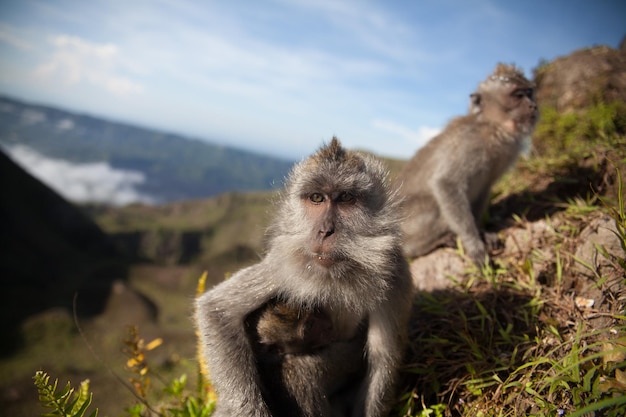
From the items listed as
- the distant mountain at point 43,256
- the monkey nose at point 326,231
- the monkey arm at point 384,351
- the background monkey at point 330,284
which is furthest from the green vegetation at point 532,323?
the distant mountain at point 43,256

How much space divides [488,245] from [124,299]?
5821 centimetres

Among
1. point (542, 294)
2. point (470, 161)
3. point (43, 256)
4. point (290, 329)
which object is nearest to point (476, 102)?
point (470, 161)

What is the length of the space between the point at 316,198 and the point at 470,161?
11.9 feet

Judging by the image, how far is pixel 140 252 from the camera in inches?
3482

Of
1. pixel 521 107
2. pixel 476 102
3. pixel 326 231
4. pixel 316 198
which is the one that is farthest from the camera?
pixel 476 102

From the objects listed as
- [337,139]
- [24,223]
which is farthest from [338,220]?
[24,223]

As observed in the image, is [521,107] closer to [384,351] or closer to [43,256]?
[384,351]

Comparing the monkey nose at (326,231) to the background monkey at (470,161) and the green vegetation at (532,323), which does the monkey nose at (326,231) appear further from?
the background monkey at (470,161)

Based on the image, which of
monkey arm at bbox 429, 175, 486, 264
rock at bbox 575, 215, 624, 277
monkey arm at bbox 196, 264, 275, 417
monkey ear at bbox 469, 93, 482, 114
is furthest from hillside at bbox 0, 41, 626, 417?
monkey ear at bbox 469, 93, 482, 114

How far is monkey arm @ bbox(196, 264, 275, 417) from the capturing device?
3.05m

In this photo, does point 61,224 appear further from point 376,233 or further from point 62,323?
point 376,233

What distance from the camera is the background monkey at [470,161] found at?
19.0 ft

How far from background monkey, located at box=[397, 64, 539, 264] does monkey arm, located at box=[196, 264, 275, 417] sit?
10.4 ft

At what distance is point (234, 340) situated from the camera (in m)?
3.14
